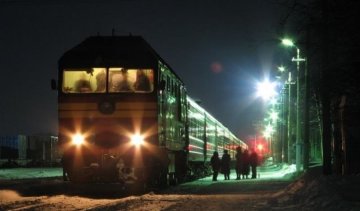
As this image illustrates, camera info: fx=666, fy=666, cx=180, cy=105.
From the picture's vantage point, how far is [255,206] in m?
16.2

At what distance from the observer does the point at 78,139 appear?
2039 cm

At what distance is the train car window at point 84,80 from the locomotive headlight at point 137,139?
176 centimetres

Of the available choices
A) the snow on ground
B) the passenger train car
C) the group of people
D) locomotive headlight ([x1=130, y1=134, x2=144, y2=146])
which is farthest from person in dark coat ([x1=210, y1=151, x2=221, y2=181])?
the snow on ground

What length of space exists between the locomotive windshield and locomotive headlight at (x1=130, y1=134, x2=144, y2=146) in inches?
55.9

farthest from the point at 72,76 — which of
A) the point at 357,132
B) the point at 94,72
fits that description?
the point at 357,132

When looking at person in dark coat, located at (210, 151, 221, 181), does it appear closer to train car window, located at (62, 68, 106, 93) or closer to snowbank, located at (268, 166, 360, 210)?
snowbank, located at (268, 166, 360, 210)

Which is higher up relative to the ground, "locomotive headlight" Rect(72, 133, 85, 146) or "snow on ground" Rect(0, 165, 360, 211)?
"locomotive headlight" Rect(72, 133, 85, 146)

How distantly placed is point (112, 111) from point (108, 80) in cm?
105

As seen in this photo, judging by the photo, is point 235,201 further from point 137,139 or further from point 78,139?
point 78,139

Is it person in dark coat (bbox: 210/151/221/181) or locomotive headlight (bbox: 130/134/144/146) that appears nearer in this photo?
locomotive headlight (bbox: 130/134/144/146)

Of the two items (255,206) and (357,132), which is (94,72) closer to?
(255,206)

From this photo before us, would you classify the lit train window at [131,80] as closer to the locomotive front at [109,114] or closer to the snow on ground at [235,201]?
the locomotive front at [109,114]

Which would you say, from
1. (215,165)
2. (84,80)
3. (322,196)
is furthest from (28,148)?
(322,196)

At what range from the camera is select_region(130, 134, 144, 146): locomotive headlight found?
2042 centimetres
